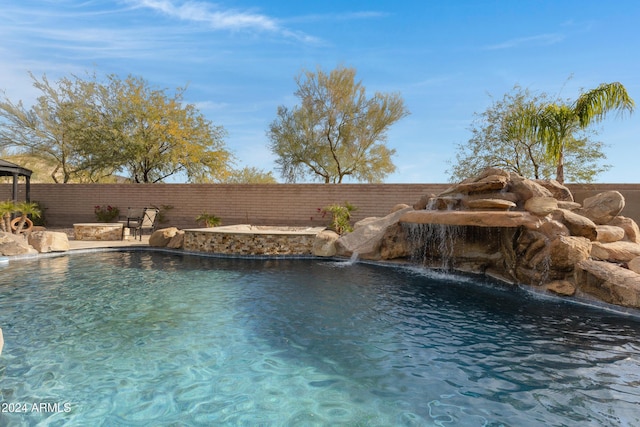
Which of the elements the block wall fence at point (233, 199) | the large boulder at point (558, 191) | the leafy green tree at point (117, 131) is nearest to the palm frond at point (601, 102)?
the block wall fence at point (233, 199)

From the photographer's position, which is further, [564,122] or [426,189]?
[426,189]

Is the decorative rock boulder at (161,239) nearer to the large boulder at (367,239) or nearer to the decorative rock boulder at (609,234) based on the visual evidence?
the large boulder at (367,239)

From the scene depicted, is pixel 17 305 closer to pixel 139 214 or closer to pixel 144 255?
pixel 144 255

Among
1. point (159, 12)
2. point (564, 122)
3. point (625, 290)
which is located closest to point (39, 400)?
point (625, 290)

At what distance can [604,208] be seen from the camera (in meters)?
7.52

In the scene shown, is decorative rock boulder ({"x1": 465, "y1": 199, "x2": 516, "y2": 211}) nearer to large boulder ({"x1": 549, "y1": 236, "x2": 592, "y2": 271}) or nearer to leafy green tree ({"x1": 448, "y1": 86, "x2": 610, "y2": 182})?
large boulder ({"x1": 549, "y1": 236, "x2": 592, "y2": 271})

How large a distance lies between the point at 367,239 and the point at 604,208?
5228mm

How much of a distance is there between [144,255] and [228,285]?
4712 mm

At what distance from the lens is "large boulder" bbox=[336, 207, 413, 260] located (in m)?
9.12

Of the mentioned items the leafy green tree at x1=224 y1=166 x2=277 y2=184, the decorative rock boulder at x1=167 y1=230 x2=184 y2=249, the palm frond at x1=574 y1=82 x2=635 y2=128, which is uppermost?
the palm frond at x1=574 y1=82 x2=635 y2=128

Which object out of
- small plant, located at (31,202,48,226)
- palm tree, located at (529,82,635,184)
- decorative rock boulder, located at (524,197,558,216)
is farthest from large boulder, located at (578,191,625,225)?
small plant, located at (31,202,48,226)

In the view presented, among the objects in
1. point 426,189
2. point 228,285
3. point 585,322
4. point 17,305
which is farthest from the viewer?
point 426,189

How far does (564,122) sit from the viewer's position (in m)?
11.8

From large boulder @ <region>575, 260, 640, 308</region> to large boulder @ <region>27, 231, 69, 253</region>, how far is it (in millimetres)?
11997
